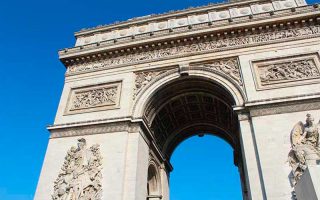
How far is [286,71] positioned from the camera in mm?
11039

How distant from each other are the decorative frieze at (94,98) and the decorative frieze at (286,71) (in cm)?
611

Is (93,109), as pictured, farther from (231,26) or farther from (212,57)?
(231,26)

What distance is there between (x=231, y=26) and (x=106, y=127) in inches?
278

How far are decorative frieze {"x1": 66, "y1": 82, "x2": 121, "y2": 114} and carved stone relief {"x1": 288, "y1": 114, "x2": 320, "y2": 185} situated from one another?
702 centimetres

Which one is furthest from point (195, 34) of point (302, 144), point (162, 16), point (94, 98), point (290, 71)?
point (302, 144)

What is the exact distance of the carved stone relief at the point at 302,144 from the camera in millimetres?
8562

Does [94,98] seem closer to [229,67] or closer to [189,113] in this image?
[189,113]

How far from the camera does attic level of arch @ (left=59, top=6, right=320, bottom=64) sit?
12.0 metres

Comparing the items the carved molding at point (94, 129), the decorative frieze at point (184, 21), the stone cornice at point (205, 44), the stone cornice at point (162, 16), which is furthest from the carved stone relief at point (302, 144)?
the stone cornice at point (162, 16)

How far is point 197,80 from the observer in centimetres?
1251

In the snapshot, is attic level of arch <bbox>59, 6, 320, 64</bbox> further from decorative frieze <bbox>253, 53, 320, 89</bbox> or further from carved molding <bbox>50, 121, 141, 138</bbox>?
carved molding <bbox>50, 121, 141, 138</bbox>

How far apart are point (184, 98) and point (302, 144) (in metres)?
6.01

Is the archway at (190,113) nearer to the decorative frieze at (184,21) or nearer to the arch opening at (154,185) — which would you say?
the arch opening at (154,185)

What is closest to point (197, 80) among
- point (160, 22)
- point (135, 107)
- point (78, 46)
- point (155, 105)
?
point (155, 105)
